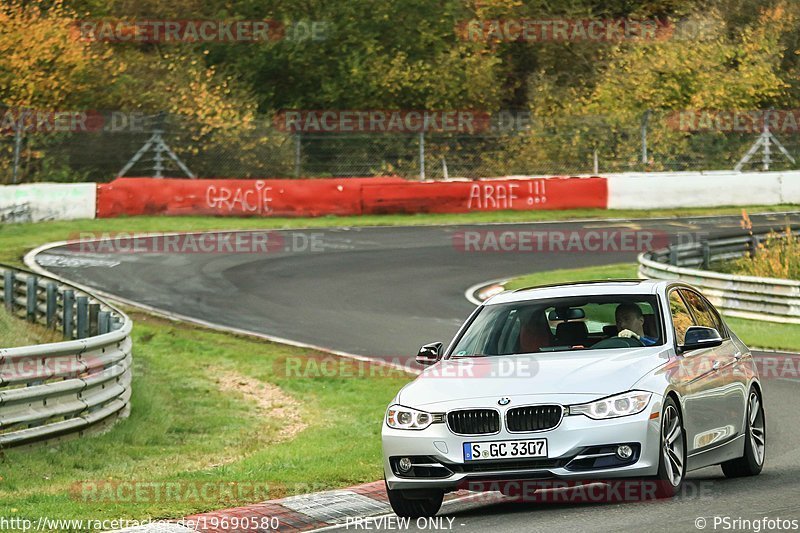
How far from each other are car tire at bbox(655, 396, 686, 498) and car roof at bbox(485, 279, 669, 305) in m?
1.38

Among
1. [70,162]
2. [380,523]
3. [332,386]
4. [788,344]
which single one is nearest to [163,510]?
[380,523]

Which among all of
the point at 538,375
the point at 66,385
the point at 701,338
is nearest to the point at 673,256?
the point at 66,385

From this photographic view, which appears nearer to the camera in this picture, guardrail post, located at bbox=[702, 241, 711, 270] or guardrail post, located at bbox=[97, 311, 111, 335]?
guardrail post, located at bbox=[97, 311, 111, 335]

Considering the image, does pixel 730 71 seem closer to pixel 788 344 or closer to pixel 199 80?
pixel 199 80

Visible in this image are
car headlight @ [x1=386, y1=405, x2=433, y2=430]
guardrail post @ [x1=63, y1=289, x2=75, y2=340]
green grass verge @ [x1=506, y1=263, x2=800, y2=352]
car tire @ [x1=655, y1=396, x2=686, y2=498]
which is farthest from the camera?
green grass verge @ [x1=506, y1=263, x2=800, y2=352]

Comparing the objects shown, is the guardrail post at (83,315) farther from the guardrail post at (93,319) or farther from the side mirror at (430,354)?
the side mirror at (430,354)

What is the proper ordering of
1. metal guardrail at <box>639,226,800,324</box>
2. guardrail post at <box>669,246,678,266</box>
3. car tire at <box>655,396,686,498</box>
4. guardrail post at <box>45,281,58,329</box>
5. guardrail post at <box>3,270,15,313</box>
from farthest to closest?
1. guardrail post at <box>669,246,678,266</box>
2. metal guardrail at <box>639,226,800,324</box>
3. guardrail post at <box>3,270,15,313</box>
4. guardrail post at <box>45,281,58,329</box>
5. car tire at <box>655,396,686,498</box>

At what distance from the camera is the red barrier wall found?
35719mm

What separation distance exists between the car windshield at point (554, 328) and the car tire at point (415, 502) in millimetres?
1357

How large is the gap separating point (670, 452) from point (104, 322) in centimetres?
861

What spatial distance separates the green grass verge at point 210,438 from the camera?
1005 cm

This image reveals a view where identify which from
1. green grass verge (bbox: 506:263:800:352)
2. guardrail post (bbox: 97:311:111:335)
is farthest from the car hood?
green grass verge (bbox: 506:263:800:352)

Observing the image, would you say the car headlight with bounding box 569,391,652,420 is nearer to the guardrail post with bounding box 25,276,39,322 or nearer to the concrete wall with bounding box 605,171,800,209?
the guardrail post with bounding box 25,276,39,322

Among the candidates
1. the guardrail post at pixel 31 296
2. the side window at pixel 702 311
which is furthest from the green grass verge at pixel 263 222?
the side window at pixel 702 311
